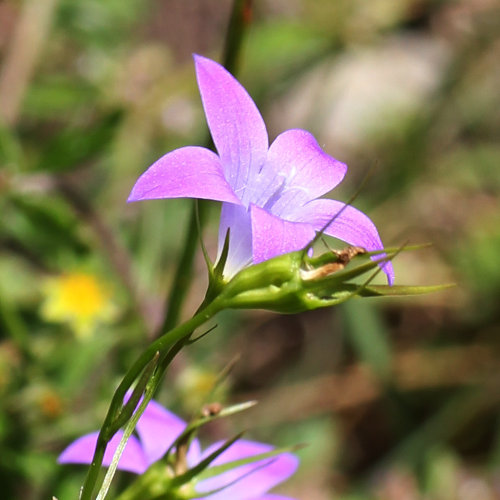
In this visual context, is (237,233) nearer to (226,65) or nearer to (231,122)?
(231,122)

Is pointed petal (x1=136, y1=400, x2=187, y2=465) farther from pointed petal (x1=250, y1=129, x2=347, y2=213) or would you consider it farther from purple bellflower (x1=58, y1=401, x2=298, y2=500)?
pointed petal (x1=250, y1=129, x2=347, y2=213)

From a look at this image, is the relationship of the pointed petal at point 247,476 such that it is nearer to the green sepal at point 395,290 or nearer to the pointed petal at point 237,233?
the pointed petal at point 237,233

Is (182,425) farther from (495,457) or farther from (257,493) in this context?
(495,457)

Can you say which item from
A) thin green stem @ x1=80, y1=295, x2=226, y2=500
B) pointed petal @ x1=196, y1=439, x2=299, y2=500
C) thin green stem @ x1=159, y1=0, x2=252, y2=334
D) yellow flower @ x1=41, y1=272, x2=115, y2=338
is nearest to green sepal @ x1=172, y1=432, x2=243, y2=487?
thin green stem @ x1=80, y1=295, x2=226, y2=500

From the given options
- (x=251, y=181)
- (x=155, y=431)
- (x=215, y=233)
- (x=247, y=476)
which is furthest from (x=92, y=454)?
(x=215, y=233)

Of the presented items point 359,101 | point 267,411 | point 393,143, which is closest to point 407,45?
point 359,101

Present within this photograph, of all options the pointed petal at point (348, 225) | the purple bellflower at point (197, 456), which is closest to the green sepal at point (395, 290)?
the pointed petal at point (348, 225)
